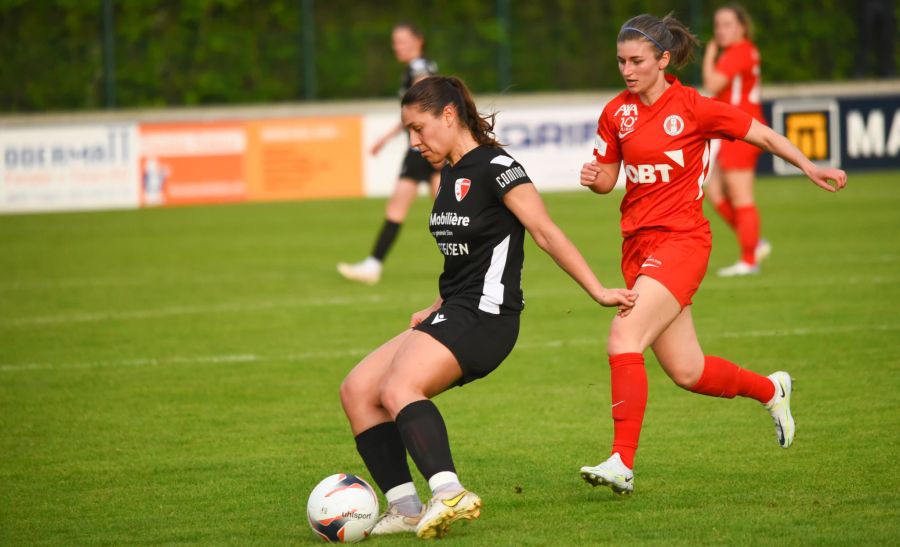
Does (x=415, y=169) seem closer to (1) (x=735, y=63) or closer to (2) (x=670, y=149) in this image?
(1) (x=735, y=63)

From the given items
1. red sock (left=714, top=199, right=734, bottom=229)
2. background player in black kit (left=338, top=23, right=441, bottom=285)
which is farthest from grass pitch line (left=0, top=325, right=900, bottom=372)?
background player in black kit (left=338, top=23, right=441, bottom=285)

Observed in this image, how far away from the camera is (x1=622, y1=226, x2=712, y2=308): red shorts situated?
5.66m

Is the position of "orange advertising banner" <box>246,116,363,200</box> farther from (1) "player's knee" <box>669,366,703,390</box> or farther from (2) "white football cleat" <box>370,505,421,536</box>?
(2) "white football cleat" <box>370,505,421,536</box>

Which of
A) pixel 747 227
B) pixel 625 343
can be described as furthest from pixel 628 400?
pixel 747 227

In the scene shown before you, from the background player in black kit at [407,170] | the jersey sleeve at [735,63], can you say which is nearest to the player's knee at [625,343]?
the background player in black kit at [407,170]

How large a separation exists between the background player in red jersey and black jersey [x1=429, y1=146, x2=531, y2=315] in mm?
7266

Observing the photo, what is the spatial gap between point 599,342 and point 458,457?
3325 mm

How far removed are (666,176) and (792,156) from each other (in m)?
0.55

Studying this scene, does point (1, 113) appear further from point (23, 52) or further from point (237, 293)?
point (237, 293)

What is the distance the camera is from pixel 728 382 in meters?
6.00

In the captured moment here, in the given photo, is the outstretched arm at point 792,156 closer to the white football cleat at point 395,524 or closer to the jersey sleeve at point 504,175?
the jersey sleeve at point 504,175

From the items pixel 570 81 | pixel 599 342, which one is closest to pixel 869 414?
pixel 599 342

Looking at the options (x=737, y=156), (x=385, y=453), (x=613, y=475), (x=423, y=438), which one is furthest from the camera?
(x=737, y=156)

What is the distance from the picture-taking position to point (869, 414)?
697 centimetres
